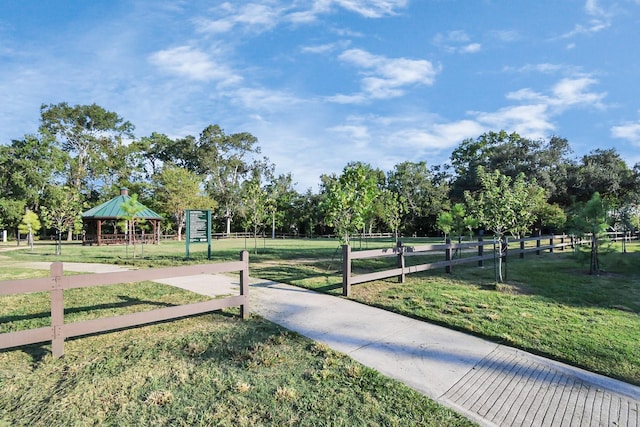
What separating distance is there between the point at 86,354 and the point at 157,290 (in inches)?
142

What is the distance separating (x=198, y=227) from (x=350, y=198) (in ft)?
25.9

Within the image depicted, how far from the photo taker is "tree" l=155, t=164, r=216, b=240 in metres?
38.1

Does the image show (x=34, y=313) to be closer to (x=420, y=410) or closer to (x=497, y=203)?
(x=420, y=410)

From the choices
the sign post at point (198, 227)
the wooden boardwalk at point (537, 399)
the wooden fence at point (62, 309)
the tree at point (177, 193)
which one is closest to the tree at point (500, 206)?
the wooden boardwalk at point (537, 399)

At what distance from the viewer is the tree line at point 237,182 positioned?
2261 cm

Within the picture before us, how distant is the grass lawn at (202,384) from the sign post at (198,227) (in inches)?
392

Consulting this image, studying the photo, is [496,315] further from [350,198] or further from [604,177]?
[604,177]

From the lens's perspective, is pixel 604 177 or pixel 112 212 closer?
pixel 112 212

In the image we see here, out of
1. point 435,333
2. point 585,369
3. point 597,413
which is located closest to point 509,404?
point 597,413

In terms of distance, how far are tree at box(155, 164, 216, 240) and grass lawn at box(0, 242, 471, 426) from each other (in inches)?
1387

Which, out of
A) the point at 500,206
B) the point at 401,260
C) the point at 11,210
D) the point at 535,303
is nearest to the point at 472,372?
the point at 535,303

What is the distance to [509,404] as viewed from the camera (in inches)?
120

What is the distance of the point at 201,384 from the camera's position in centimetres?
332

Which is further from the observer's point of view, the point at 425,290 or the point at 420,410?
the point at 425,290
